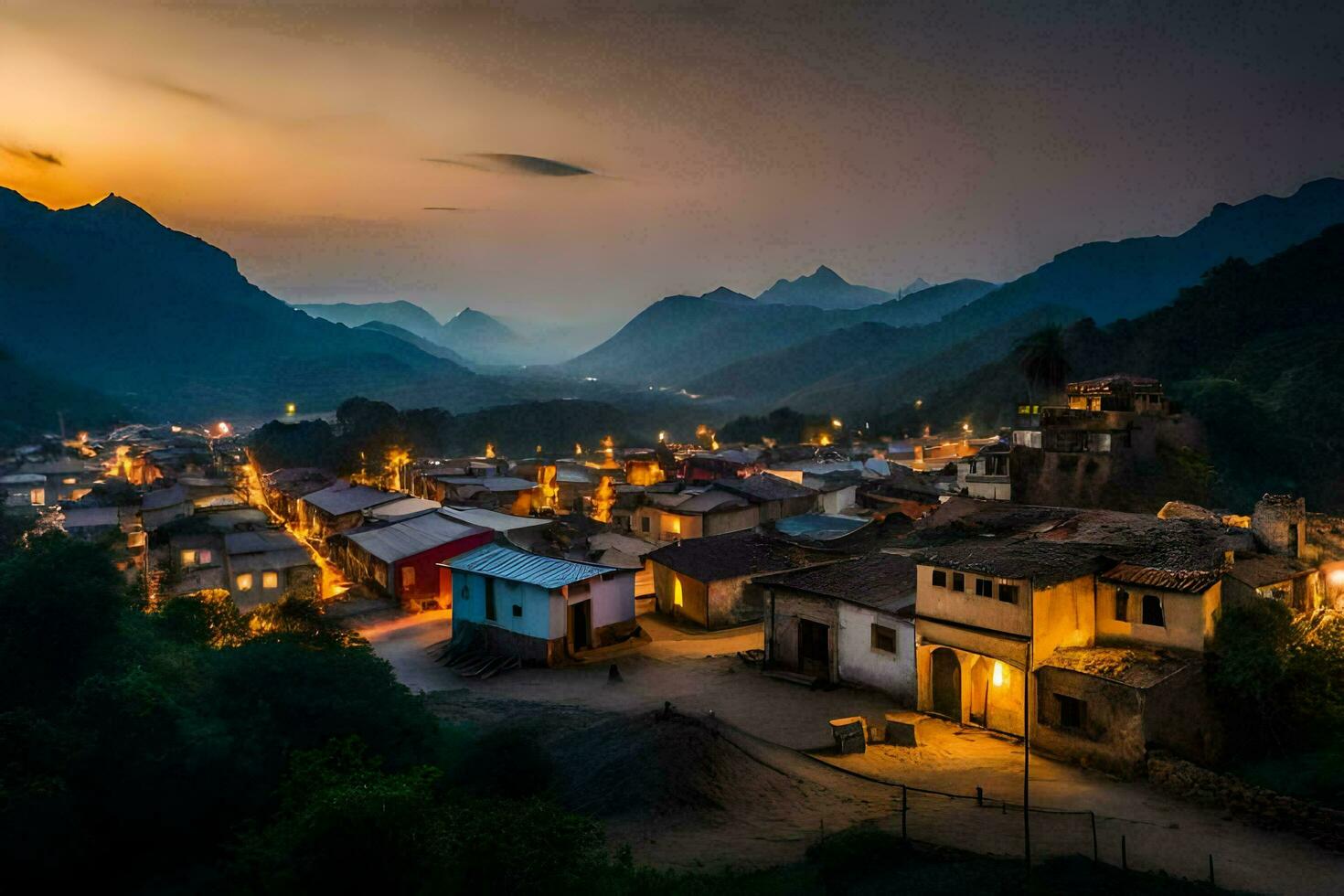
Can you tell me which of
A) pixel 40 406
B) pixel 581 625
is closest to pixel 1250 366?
pixel 581 625

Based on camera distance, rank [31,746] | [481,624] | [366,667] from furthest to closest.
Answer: [481,624] < [366,667] < [31,746]

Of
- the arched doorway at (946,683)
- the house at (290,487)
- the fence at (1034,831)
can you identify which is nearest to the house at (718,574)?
the arched doorway at (946,683)

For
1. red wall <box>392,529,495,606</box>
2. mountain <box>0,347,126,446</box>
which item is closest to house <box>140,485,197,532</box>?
red wall <box>392,529,495,606</box>

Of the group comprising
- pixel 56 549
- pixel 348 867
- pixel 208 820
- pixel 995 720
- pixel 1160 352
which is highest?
pixel 1160 352

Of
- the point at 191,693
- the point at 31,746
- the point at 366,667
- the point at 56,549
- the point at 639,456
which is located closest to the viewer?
the point at 31,746

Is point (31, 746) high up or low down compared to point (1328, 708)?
up

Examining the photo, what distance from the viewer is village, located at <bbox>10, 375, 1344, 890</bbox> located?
1598cm

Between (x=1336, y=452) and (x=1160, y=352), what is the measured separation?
71.1ft

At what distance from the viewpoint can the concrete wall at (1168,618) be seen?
690 inches

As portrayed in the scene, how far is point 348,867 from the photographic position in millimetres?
8281

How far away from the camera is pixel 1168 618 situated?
705 inches

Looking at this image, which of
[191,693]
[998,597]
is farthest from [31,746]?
[998,597]

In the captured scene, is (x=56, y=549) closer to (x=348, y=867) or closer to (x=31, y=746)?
(x=31, y=746)

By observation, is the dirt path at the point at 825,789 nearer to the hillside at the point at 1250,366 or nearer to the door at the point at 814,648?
the door at the point at 814,648
